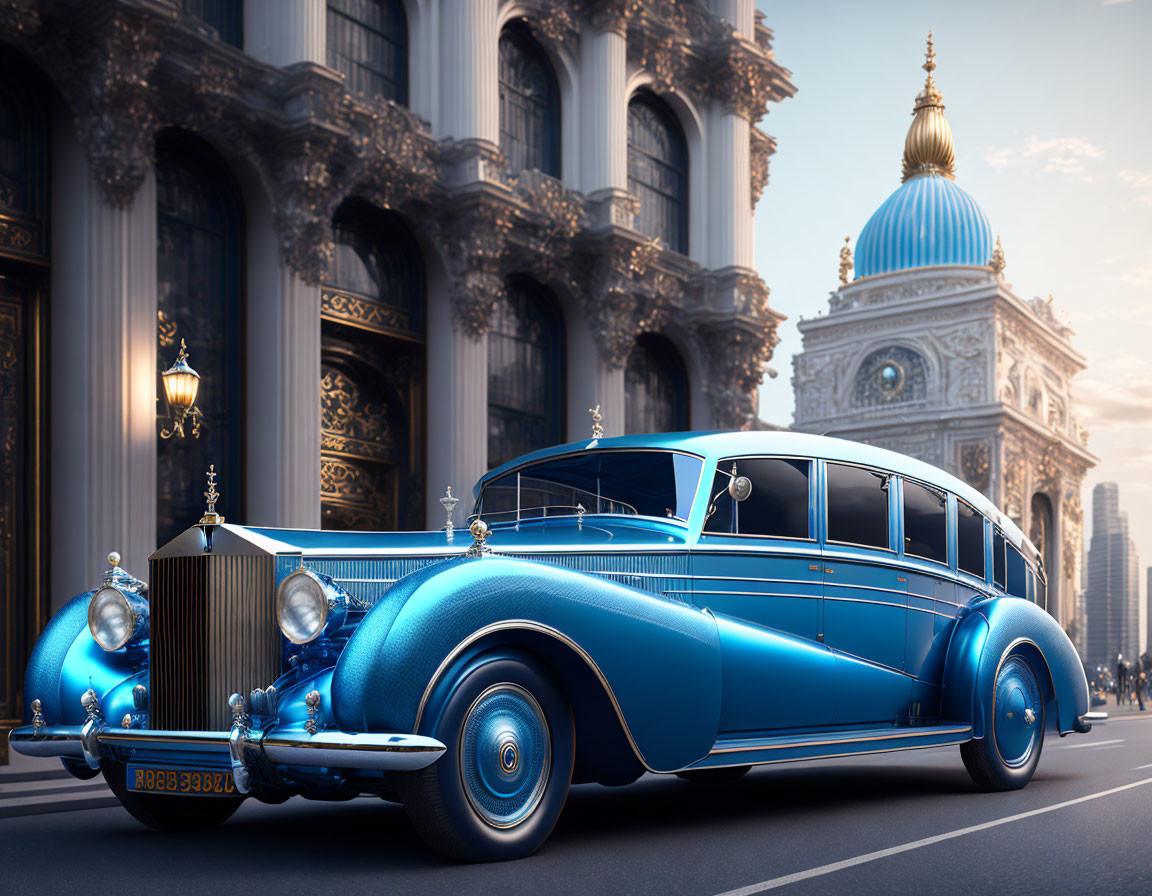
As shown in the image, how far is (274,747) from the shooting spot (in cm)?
458

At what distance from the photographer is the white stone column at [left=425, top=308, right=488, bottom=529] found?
17.4 meters

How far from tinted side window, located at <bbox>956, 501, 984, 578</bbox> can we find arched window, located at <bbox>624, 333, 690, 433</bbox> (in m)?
13.7

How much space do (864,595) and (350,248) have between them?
11670 millimetres

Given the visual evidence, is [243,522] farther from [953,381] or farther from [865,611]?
[953,381]

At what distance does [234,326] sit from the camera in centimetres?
1534

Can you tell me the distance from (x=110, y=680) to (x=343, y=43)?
13.3 m

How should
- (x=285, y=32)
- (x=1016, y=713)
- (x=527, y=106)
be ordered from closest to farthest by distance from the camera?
(x=1016, y=713)
(x=285, y=32)
(x=527, y=106)

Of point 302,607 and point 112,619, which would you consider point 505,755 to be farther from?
point 112,619

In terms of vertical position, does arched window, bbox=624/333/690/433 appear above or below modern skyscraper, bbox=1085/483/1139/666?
above

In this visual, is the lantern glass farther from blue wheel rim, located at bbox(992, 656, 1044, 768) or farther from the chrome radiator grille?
blue wheel rim, located at bbox(992, 656, 1044, 768)

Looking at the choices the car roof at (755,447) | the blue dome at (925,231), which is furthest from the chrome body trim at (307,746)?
the blue dome at (925,231)

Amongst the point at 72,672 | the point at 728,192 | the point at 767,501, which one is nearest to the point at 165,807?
the point at 72,672

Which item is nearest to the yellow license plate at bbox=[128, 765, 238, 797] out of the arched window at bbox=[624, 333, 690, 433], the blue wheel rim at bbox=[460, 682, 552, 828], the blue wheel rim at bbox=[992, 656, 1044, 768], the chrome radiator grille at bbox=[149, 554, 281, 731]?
the chrome radiator grille at bbox=[149, 554, 281, 731]

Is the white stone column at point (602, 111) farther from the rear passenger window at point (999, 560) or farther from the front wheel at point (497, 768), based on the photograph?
the front wheel at point (497, 768)
